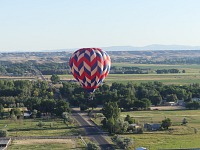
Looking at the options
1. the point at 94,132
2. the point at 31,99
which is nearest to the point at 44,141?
the point at 94,132

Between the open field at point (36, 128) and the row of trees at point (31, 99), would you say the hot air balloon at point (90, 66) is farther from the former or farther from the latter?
the row of trees at point (31, 99)

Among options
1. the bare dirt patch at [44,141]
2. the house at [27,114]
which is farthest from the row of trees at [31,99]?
the bare dirt patch at [44,141]

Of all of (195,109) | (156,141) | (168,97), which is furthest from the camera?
(168,97)

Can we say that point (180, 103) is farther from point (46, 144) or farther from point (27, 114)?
point (46, 144)

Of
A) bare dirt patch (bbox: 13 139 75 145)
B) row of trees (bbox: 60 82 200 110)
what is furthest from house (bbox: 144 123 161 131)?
row of trees (bbox: 60 82 200 110)

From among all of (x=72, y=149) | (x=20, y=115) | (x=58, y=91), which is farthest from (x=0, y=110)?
(x=58, y=91)

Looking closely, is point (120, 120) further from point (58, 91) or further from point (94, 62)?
point (58, 91)

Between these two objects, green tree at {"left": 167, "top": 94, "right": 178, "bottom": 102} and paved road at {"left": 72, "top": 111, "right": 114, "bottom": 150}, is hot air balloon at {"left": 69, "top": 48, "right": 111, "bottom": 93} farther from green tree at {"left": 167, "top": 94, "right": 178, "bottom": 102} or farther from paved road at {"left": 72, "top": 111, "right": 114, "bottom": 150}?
green tree at {"left": 167, "top": 94, "right": 178, "bottom": 102}

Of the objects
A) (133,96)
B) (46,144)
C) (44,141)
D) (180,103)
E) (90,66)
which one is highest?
(90,66)
